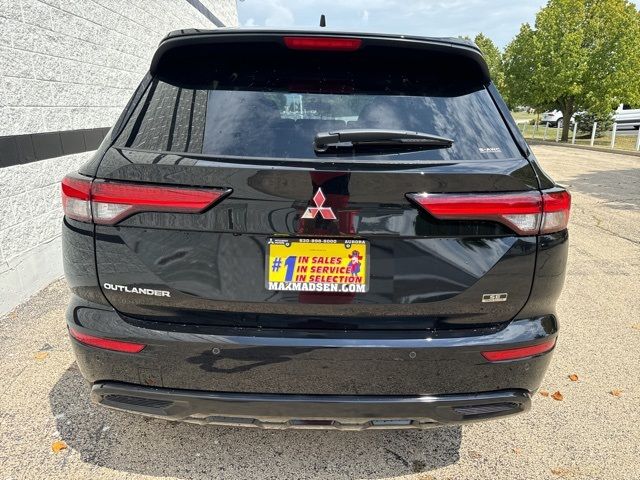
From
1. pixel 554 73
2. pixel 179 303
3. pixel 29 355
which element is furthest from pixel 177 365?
pixel 554 73

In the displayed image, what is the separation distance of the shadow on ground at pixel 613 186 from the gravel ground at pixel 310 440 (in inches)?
254

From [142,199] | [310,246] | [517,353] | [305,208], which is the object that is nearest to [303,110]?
[305,208]

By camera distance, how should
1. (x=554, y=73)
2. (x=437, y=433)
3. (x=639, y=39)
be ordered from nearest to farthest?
(x=437, y=433), (x=639, y=39), (x=554, y=73)

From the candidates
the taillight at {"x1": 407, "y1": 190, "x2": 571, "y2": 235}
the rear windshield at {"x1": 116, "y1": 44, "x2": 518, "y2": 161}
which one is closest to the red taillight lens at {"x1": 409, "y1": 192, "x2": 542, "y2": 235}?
the taillight at {"x1": 407, "y1": 190, "x2": 571, "y2": 235}

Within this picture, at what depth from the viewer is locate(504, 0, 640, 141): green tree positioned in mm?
21734

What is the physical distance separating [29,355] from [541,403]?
3.25 m

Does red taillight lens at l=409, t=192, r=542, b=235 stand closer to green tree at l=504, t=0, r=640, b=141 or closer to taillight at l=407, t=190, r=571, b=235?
taillight at l=407, t=190, r=571, b=235

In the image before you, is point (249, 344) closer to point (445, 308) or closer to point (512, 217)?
point (445, 308)

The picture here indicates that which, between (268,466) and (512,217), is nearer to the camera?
(512,217)

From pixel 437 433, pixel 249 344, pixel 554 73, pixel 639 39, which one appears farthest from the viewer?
pixel 554 73

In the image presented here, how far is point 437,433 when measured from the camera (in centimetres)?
243

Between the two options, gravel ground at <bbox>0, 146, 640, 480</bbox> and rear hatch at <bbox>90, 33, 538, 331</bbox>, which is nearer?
rear hatch at <bbox>90, 33, 538, 331</bbox>

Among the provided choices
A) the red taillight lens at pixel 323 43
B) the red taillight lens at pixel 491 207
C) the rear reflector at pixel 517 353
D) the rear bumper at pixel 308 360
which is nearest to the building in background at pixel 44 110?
the rear bumper at pixel 308 360

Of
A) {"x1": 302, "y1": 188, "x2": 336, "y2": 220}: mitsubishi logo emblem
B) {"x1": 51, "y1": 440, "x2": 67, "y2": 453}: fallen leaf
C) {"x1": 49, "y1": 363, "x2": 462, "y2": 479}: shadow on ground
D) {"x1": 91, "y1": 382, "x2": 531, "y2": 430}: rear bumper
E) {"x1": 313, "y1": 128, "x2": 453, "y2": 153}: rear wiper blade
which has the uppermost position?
{"x1": 313, "y1": 128, "x2": 453, "y2": 153}: rear wiper blade
